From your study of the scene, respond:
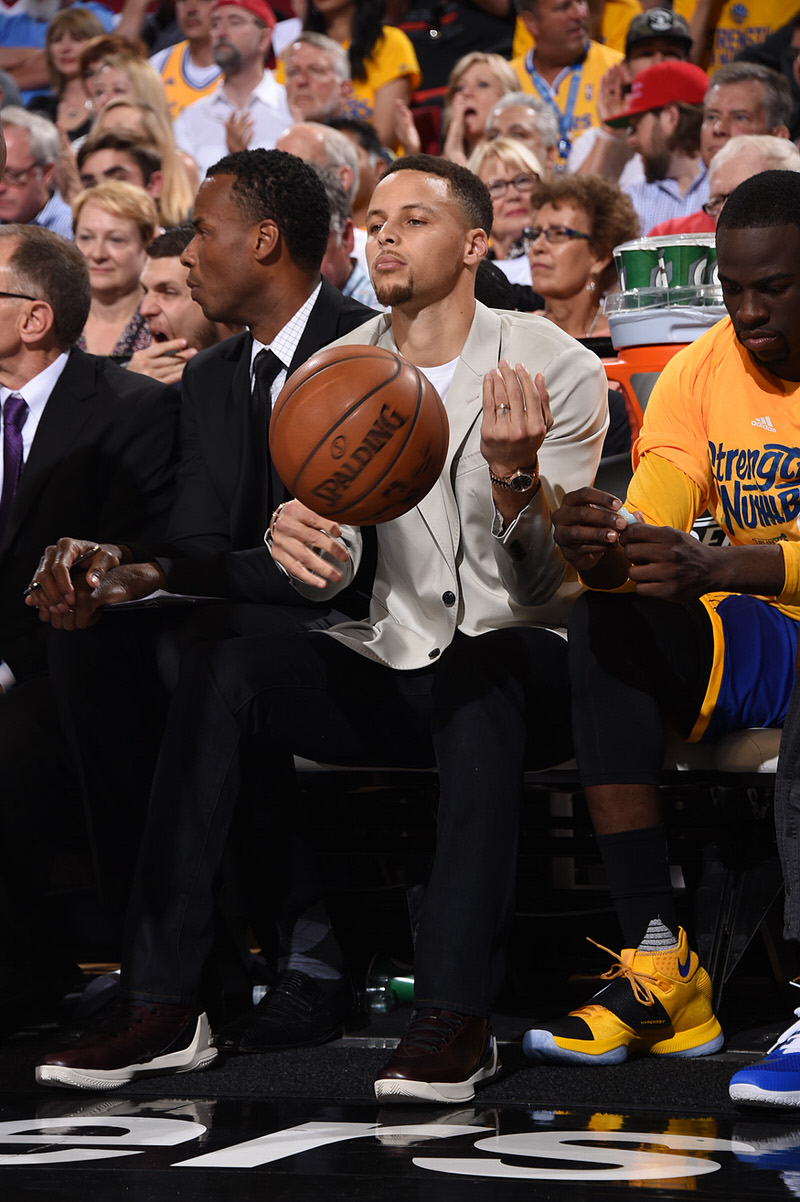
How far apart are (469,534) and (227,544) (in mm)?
597

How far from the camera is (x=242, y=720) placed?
7.89 ft

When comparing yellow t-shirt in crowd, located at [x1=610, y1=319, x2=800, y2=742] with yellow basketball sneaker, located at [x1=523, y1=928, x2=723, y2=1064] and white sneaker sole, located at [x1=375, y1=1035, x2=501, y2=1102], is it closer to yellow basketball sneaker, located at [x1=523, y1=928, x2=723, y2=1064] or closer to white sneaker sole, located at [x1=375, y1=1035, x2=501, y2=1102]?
yellow basketball sneaker, located at [x1=523, y1=928, x2=723, y2=1064]

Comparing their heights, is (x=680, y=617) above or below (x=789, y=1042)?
above

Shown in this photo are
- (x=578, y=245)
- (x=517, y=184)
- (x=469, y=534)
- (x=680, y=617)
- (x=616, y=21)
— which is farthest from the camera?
(x=616, y=21)

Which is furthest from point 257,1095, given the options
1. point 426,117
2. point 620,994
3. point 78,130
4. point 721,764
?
point 78,130

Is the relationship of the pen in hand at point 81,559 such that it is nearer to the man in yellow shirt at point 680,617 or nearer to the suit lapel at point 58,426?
the suit lapel at point 58,426

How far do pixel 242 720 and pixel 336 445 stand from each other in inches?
19.7

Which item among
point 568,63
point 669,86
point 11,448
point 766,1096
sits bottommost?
point 766,1096

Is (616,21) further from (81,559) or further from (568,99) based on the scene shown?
(81,559)

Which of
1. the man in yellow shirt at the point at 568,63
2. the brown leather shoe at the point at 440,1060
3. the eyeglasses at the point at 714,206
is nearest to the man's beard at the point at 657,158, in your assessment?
the man in yellow shirt at the point at 568,63

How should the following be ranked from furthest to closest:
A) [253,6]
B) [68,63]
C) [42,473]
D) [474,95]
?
[68,63]
[253,6]
[474,95]
[42,473]

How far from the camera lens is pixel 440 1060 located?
82.0 inches

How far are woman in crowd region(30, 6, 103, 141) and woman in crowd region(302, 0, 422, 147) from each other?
1309mm

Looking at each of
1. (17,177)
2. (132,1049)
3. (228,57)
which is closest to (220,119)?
(228,57)
